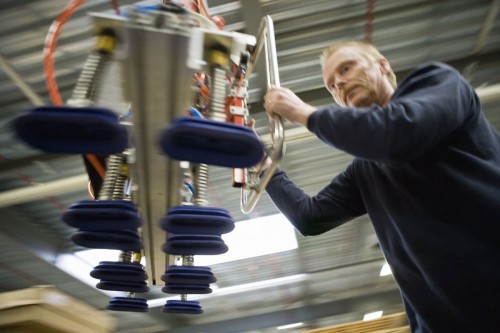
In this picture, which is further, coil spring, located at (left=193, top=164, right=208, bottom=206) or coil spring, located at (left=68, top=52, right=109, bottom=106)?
coil spring, located at (left=193, top=164, right=208, bottom=206)

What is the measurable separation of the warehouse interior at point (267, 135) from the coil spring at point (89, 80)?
14 cm

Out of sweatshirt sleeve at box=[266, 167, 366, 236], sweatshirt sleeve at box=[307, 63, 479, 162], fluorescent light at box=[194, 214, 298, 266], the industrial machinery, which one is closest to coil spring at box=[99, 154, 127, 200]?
the industrial machinery

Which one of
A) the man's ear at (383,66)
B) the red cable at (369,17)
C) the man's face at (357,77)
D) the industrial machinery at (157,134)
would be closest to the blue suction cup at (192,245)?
the industrial machinery at (157,134)

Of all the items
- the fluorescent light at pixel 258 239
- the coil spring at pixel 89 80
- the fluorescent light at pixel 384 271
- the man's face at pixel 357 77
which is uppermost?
the fluorescent light at pixel 258 239

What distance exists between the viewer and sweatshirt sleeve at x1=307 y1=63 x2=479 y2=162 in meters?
0.91

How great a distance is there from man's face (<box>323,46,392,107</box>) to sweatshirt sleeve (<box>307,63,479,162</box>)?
286 mm

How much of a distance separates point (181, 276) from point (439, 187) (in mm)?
796

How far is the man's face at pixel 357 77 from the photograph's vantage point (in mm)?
1277

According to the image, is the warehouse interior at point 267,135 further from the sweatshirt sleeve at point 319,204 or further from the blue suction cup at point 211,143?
the sweatshirt sleeve at point 319,204

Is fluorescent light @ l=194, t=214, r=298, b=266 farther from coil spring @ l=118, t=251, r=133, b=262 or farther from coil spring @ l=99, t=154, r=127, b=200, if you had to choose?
coil spring @ l=99, t=154, r=127, b=200

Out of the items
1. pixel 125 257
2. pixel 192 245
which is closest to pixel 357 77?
pixel 192 245

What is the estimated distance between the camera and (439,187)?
3.29 feet

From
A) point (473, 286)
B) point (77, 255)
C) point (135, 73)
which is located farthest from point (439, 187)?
point (77, 255)

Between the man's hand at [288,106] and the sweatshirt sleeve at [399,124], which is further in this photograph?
the man's hand at [288,106]
